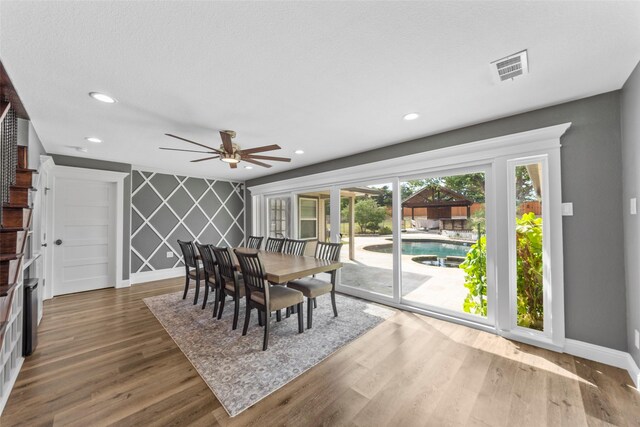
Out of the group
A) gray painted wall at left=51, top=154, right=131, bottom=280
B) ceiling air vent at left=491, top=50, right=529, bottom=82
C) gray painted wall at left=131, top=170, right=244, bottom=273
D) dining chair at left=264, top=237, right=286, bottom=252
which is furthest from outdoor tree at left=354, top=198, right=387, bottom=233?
gray painted wall at left=51, top=154, right=131, bottom=280

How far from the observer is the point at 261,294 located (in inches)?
100

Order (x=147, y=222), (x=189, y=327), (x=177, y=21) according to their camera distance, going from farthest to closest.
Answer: (x=147, y=222) → (x=189, y=327) → (x=177, y=21)

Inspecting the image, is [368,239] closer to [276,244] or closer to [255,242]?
[276,244]

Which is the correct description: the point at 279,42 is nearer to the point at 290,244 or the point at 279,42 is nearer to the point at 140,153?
the point at 290,244

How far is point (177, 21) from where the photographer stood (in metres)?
1.33

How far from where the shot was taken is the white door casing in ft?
13.2

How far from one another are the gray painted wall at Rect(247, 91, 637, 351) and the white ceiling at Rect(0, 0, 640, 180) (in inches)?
8.1

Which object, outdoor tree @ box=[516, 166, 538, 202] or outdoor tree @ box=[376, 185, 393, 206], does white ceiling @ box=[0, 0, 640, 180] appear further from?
outdoor tree @ box=[376, 185, 393, 206]

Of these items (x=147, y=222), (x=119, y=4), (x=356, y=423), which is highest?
(x=119, y=4)

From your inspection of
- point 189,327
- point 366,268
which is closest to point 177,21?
point 189,327

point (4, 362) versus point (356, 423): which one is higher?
point (4, 362)

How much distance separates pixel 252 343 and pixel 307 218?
3049mm

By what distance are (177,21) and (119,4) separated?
0.79 ft

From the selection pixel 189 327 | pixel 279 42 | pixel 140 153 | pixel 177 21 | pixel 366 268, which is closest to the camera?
pixel 177 21
